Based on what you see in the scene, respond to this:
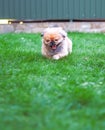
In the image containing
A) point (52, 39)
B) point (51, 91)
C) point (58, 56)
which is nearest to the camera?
point (51, 91)

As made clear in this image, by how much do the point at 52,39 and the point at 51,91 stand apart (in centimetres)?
260

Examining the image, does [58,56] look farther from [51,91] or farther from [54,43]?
[51,91]

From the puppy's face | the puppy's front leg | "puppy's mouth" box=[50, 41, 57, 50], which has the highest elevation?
the puppy's face

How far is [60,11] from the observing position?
13070 mm

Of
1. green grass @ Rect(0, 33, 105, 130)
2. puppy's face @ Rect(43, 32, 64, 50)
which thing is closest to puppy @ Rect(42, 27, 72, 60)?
puppy's face @ Rect(43, 32, 64, 50)

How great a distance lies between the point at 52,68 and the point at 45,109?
2671 mm

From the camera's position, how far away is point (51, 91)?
452cm

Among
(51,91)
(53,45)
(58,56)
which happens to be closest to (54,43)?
(53,45)

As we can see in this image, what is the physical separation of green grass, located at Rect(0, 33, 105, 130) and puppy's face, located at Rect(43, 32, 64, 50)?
25 cm

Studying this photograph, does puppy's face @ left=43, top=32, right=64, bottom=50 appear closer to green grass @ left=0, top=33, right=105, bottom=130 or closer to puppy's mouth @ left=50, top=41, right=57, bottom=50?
puppy's mouth @ left=50, top=41, right=57, bottom=50

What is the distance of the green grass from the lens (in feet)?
11.0

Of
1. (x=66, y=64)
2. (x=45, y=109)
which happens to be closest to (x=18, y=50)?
(x=66, y=64)

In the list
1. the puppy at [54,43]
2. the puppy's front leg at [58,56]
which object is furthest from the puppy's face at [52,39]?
the puppy's front leg at [58,56]

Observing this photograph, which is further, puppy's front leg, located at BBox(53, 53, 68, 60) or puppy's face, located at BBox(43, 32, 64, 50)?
puppy's front leg, located at BBox(53, 53, 68, 60)
